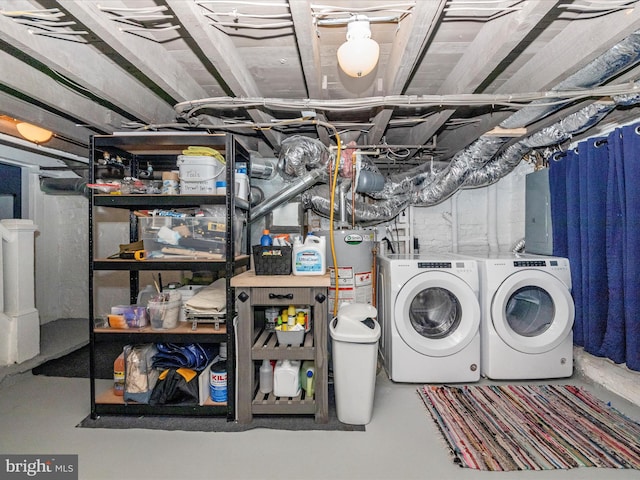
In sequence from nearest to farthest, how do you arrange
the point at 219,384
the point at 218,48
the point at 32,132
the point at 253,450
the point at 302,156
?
the point at 218,48 < the point at 253,450 < the point at 219,384 < the point at 32,132 < the point at 302,156

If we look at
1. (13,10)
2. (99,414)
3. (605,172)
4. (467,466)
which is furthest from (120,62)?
(605,172)

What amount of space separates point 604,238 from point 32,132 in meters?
4.38

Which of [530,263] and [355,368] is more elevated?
[530,263]

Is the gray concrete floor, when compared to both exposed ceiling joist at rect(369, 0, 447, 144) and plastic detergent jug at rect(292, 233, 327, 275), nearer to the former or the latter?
plastic detergent jug at rect(292, 233, 327, 275)

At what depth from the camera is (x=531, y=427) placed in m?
1.93

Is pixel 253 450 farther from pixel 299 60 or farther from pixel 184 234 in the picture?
pixel 299 60

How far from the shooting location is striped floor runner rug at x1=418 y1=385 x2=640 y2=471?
167 centimetres

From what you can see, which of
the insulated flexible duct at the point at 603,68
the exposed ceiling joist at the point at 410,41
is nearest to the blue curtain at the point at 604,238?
the insulated flexible duct at the point at 603,68

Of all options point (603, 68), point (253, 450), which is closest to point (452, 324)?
point (253, 450)

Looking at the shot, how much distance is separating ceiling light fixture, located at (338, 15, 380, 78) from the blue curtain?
197 centimetres

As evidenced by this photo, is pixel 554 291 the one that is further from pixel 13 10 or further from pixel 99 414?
pixel 13 10

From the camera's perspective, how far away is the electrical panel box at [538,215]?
2.90 metres

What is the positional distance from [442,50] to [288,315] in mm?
1788

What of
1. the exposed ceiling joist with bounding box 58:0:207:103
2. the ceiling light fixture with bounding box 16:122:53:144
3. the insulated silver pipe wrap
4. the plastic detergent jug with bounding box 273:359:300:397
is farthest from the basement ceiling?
the plastic detergent jug with bounding box 273:359:300:397
